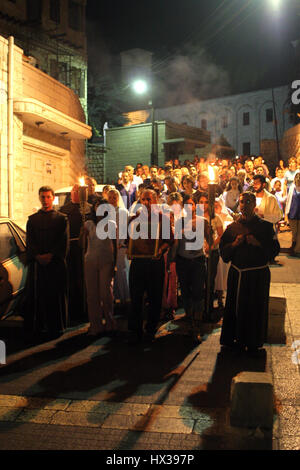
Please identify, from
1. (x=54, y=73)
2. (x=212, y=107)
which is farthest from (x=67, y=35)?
(x=212, y=107)

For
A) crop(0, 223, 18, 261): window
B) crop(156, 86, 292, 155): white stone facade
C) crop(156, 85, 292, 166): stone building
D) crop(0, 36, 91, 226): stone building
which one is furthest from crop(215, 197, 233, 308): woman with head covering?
crop(156, 86, 292, 155): white stone facade

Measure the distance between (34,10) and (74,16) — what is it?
396 cm

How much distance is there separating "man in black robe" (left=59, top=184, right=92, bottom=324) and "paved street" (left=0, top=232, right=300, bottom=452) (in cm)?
77

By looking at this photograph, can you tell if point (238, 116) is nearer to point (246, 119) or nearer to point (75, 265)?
point (246, 119)

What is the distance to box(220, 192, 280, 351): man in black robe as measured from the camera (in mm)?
6031

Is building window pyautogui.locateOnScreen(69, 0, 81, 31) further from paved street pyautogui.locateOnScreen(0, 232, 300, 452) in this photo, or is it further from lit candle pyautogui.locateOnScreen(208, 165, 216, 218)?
paved street pyautogui.locateOnScreen(0, 232, 300, 452)

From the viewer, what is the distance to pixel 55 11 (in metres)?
29.5

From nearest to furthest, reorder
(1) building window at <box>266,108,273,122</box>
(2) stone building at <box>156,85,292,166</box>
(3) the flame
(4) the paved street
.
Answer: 1. (4) the paved street
2. (3) the flame
3. (1) building window at <box>266,108,273,122</box>
4. (2) stone building at <box>156,85,292,166</box>

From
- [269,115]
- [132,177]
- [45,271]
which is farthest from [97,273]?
[269,115]

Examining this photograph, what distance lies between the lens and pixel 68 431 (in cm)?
405

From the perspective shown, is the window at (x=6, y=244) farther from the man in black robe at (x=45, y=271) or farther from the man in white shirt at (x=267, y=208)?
the man in white shirt at (x=267, y=208)

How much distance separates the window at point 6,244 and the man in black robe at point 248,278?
3.06m
